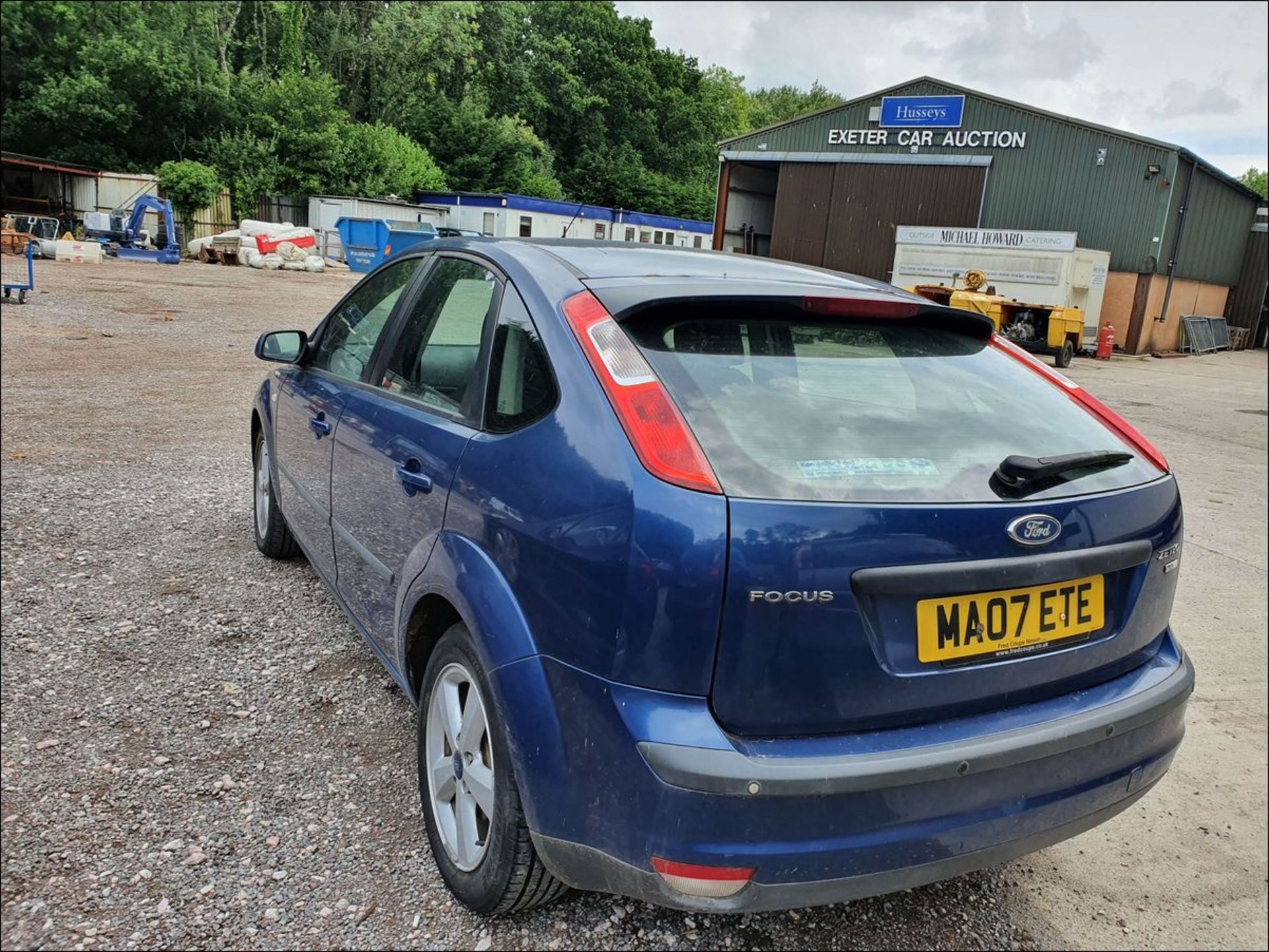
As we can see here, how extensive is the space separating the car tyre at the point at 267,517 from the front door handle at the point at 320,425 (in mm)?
924

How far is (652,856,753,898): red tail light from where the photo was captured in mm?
1821

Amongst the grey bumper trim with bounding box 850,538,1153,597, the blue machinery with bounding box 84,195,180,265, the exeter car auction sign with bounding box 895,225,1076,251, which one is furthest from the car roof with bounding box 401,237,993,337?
the blue machinery with bounding box 84,195,180,265

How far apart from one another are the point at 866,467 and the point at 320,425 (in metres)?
2.31

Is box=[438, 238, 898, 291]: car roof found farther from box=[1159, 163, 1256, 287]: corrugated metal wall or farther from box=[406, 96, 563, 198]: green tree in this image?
box=[406, 96, 563, 198]: green tree

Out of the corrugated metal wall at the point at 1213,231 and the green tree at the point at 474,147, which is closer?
the corrugated metal wall at the point at 1213,231

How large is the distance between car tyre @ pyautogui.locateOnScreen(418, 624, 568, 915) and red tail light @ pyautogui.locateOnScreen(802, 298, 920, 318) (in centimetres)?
117

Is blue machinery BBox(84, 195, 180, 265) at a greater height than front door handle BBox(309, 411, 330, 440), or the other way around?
blue machinery BBox(84, 195, 180, 265)

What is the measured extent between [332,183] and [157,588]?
39624 millimetres

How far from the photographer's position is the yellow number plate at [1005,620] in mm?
1918

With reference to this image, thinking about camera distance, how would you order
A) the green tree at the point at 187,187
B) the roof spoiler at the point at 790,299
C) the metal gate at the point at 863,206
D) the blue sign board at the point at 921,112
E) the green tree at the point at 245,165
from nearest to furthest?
the roof spoiler at the point at 790,299, the blue sign board at the point at 921,112, the metal gate at the point at 863,206, the green tree at the point at 187,187, the green tree at the point at 245,165

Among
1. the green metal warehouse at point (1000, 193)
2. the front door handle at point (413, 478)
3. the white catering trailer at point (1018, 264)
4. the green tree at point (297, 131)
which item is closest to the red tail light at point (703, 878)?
the front door handle at point (413, 478)

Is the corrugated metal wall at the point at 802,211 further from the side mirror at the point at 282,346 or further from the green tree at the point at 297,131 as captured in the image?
the side mirror at the point at 282,346

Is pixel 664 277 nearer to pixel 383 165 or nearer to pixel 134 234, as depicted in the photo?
pixel 134 234

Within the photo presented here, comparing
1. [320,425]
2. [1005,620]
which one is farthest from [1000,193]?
[1005,620]
